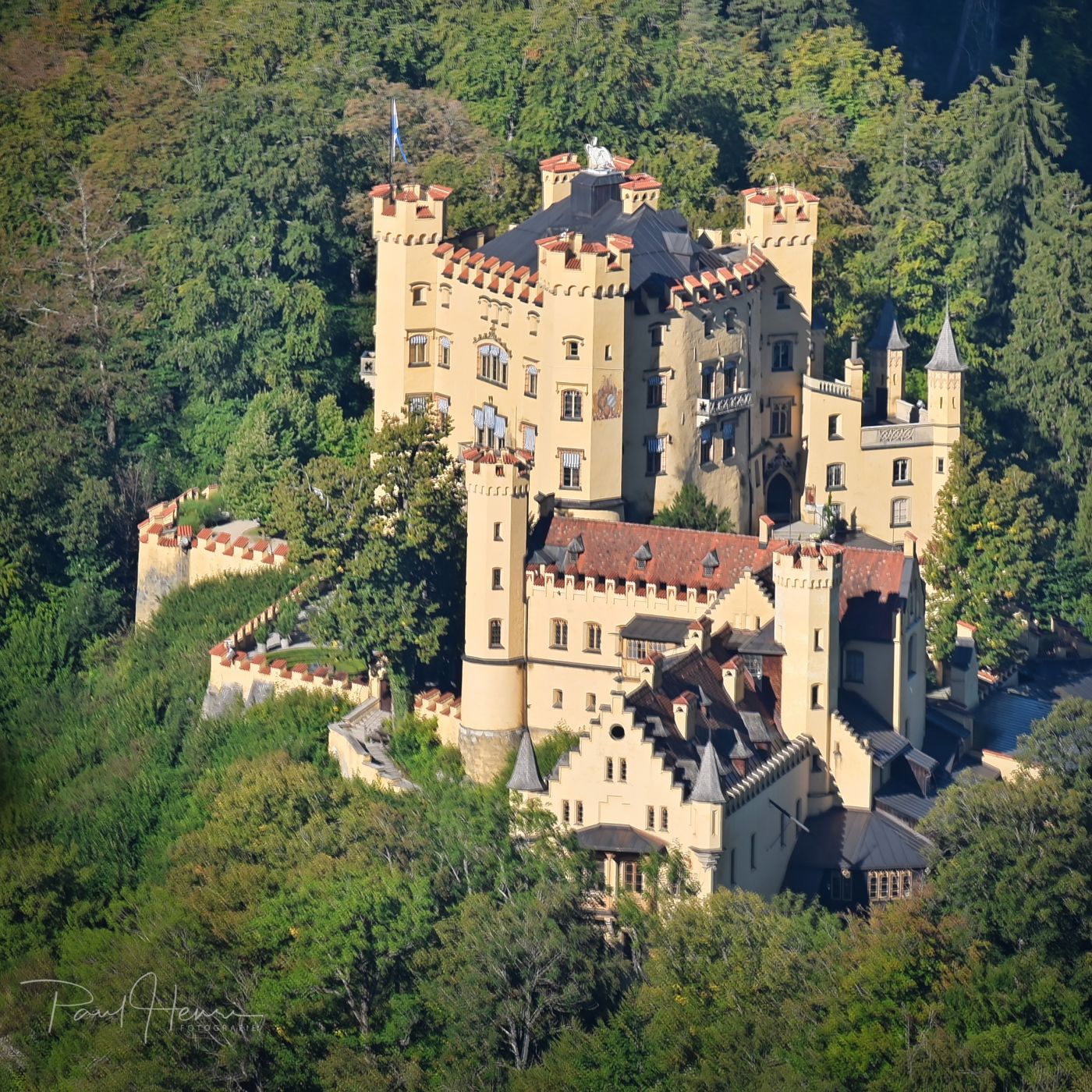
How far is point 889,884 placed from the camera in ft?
333

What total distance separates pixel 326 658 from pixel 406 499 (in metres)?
6.17

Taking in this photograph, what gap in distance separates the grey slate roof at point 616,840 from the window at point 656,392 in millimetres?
18103

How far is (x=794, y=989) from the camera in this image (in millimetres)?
94625

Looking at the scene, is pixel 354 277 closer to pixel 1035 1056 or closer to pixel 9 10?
pixel 9 10

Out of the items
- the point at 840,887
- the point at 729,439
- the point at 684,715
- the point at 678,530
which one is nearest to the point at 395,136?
the point at 729,439

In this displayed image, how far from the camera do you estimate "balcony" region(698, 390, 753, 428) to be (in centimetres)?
11412

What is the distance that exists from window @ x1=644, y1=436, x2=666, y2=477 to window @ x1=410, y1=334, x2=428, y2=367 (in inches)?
337

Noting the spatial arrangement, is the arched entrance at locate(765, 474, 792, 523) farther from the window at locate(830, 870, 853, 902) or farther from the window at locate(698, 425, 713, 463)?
the window at locate(830, 870, 853, 902)

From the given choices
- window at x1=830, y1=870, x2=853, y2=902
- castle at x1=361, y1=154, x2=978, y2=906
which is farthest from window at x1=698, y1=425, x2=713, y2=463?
window at x1=830, y1=870, x2=853, y2=902

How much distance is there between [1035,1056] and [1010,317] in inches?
1654

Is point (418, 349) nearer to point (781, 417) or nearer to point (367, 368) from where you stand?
point (367, 368)

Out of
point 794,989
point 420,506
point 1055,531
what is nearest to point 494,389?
point 420,506

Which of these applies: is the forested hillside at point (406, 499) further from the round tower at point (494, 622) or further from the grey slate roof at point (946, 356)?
the grey slate roof at point (946, 356)

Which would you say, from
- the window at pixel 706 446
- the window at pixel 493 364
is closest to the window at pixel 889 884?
the window at pixel 706 446
